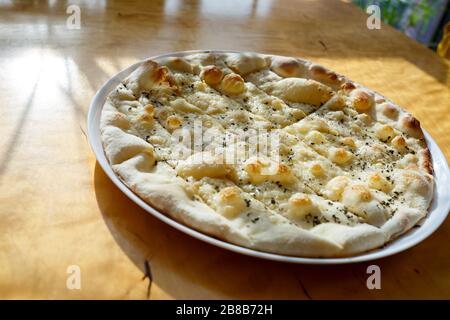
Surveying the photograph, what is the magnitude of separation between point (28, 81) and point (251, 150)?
144 centimetres

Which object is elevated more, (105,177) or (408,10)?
(408,10)

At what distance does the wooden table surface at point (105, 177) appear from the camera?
4.84 feet

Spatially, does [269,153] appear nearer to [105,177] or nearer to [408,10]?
[105,177]

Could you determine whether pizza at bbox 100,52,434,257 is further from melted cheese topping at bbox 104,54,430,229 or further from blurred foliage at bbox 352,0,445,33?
blurred foliage at bbox 352,0,445,33

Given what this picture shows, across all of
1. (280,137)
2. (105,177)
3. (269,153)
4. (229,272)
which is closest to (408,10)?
(280,137)

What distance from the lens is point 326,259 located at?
4.80ft

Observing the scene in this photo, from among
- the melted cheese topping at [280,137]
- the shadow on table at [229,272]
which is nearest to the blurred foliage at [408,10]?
the melted cheese topping at [280,137]

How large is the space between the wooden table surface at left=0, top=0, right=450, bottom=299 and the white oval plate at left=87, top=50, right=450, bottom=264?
118mm

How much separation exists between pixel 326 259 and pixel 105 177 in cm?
102

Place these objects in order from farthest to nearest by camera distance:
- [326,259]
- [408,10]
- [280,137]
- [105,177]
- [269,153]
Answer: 1. [408,10]
2. [280,137]
3. [269,153]
4. [105,177]
5. [326,259]
